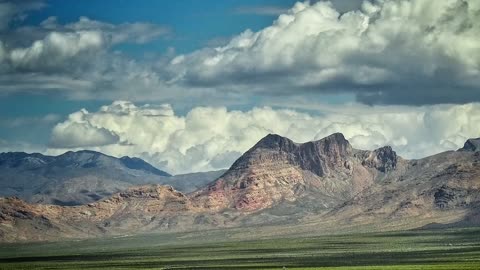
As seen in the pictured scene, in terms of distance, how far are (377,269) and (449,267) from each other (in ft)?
55.3

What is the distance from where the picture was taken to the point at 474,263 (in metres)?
196

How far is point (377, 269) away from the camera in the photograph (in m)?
197

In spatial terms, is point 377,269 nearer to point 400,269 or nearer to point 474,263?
point 400,269

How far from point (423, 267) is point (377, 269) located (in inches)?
419

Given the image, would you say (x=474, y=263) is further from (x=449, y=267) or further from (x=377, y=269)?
(x=377, y=269)

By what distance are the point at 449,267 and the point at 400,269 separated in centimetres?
→ 1120

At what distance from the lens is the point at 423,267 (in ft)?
645

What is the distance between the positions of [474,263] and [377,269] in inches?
880

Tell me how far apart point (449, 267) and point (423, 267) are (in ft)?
26.9

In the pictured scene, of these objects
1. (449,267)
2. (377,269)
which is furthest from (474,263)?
(377,269)

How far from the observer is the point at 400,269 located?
194 metres

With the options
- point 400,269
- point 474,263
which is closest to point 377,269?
point 400,269

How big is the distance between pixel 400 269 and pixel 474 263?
17.5 meters
